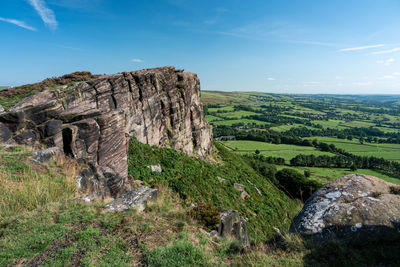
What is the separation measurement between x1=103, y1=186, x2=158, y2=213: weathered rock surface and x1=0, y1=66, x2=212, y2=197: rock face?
10.5ft

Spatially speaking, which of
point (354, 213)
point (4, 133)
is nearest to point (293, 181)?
point (354, 213)

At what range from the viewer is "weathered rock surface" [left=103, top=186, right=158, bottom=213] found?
889 centimetres

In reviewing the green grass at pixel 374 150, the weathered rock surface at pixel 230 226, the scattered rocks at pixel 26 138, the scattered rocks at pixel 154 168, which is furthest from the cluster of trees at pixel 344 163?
the scattered rocks at pixel 26 138

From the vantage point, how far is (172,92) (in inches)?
1660

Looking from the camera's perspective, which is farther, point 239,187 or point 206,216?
point 239,187

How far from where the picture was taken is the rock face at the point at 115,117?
15.2 metres

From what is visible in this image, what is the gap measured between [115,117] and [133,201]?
11177 mm

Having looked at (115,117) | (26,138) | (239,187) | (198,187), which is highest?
(115,117)

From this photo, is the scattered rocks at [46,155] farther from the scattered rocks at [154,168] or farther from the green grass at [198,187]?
the scattered rocks at [154,168]

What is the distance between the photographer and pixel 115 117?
18.5m

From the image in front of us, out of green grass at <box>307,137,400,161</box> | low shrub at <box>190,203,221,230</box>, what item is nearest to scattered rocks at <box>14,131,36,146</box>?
low shrub at <box>190,203,221,230</box>

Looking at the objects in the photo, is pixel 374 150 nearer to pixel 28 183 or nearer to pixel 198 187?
pixel 198 187

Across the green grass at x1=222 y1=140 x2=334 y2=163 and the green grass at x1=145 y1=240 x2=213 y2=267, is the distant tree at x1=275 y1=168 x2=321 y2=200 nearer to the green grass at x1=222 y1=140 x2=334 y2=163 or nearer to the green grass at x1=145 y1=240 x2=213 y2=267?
the green grass at x1=222 y1=140 x2=334 y2=163

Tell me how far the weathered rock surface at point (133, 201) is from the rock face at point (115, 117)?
127 inches
